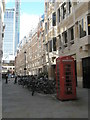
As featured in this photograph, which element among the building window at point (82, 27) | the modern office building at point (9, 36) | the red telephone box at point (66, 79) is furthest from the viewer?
the modern office building at point (9, 36)

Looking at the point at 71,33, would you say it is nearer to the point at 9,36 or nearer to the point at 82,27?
the point at 82,27

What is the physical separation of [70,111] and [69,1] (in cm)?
1757

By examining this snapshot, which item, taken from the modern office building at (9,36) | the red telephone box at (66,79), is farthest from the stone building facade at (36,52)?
the modern office building at (9,36)

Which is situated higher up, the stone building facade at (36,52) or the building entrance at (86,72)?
the stone building facade at (36,52)

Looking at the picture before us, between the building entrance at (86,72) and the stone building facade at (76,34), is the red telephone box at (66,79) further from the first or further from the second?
the building entrance at (86,72)

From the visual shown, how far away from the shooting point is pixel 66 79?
10422 millimetres

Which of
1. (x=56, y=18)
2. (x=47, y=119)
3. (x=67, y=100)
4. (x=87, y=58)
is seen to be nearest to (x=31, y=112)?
(x=47, y=119)

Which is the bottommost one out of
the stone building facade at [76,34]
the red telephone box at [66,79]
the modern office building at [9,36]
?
the red telephone box at [66,79]

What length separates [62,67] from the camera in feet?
33.9

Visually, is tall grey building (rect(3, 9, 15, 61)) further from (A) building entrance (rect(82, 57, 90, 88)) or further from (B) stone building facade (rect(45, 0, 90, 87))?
(A) building entrance (rect(82, 57, 90, 88))

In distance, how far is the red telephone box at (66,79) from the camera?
402 inches

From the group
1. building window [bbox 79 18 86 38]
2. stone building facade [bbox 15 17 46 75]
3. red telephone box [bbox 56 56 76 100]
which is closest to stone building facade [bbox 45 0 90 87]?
building window [bbox 79 18 86 38]

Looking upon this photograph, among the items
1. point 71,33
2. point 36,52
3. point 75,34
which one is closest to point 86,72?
point 75,34

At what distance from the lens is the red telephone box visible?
10.2 meters
